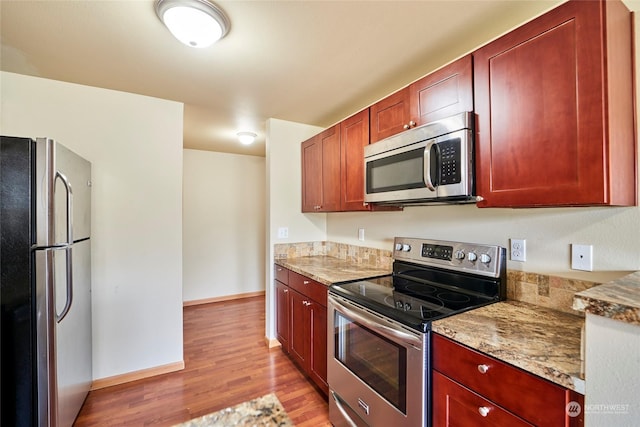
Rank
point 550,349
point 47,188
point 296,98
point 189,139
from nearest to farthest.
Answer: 1. point 550,349
2. point 47,188
3. point 296,98
4. point 189,139

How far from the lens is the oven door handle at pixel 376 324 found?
3.95ft

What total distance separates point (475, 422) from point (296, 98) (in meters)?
2.40

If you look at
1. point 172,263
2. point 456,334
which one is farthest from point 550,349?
point 172,263

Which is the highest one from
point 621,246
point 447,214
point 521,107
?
point 521,107

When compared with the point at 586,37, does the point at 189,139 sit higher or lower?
higher

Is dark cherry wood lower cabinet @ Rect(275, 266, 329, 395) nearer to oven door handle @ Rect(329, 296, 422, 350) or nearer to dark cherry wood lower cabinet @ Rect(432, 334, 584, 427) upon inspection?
oven door handle @ Rect(329, 296, 422, 350)

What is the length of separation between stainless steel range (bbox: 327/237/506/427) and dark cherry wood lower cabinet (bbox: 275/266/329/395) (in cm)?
19

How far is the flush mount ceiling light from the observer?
1.29m

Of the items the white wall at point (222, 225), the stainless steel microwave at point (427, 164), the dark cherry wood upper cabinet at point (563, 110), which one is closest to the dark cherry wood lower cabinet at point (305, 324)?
the stainless steel microwave at point (427, 164)

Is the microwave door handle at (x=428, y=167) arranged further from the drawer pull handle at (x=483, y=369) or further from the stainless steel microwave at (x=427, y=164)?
the drawer pull handle at (x=483, y=369)

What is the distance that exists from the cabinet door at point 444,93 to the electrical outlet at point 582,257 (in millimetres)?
804

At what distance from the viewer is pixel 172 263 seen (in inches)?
97.6

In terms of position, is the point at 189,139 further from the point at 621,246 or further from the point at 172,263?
the point at 621,246

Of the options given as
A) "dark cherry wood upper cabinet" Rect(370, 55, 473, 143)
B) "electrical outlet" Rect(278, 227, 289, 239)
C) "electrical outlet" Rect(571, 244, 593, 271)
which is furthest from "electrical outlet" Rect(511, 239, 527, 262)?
"electrical outlet" Rect(278, 227, 289, 239)
